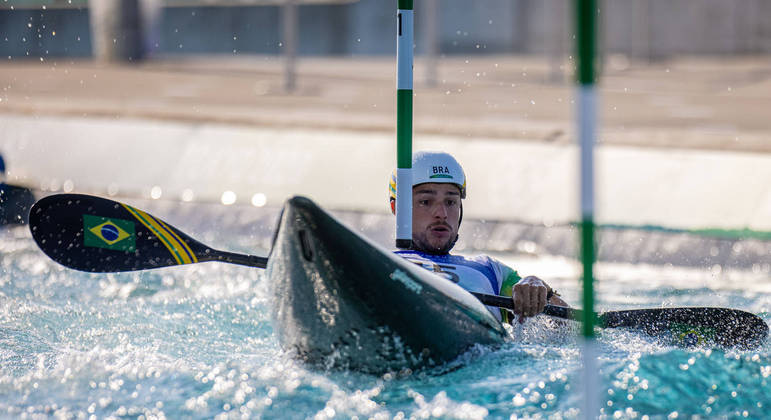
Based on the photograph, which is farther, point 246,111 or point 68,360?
point 246,111

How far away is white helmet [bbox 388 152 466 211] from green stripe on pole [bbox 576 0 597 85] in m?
2.19

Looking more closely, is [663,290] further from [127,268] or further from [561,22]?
[561,22]

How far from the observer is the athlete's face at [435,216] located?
15.5ft

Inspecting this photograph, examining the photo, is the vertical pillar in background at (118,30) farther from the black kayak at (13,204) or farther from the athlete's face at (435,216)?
the athlete's face at (435,216)

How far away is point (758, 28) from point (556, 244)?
11.5m

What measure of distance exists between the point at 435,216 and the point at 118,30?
10548 millimetres

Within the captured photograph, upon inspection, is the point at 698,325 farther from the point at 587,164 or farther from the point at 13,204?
the point at 13,204

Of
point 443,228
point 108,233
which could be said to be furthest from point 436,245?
point 108,233

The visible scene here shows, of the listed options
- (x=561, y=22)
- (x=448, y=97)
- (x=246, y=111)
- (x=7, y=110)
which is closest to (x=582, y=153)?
(x=246, y=111)

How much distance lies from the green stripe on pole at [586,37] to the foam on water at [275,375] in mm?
1391

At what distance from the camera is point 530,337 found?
15.3 ft

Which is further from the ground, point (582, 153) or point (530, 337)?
point (582, 153)

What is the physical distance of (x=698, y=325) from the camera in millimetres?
4449

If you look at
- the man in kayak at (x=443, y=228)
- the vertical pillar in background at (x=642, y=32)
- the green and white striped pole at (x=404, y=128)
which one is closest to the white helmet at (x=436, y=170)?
the man in kayak at (x=443, y=228)
